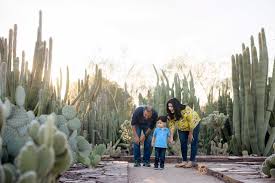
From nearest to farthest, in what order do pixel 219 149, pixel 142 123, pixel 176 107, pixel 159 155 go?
1. pixel 176 107
2. pixel 159 155
3. pixel 142 123
4. pixel 219 149

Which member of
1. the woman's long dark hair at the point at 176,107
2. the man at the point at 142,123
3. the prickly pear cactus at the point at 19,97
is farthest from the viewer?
the man at the point at 142,123

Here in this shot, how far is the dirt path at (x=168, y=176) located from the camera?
6.21 m

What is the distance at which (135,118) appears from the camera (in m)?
8.23

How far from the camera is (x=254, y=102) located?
10023mm

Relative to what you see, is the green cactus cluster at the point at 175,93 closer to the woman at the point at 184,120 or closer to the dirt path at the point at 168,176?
the woman at the point at 184,120

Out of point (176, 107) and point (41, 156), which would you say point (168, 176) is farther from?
point (41, 156)

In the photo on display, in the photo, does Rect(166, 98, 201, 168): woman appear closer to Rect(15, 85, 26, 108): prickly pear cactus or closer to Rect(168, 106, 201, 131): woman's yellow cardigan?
Rect(168, 106, 201, 131): woman's yellow cardigan

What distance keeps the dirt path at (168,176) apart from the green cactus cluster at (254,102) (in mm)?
2574

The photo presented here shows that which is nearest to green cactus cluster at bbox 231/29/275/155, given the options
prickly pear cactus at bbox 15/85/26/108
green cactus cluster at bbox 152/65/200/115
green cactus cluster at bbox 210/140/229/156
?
green cactus cluster at bbox 210/140/229/156

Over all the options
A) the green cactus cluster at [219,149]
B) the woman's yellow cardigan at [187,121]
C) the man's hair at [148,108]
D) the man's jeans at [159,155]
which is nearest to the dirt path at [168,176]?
the man's jeans at [159,155]

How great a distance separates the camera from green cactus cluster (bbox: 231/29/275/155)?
9820mm

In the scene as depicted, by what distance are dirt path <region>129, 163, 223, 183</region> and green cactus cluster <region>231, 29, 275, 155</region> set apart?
101 inches

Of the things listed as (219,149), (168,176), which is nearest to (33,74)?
(168,176)

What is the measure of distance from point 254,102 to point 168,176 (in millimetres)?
3968
